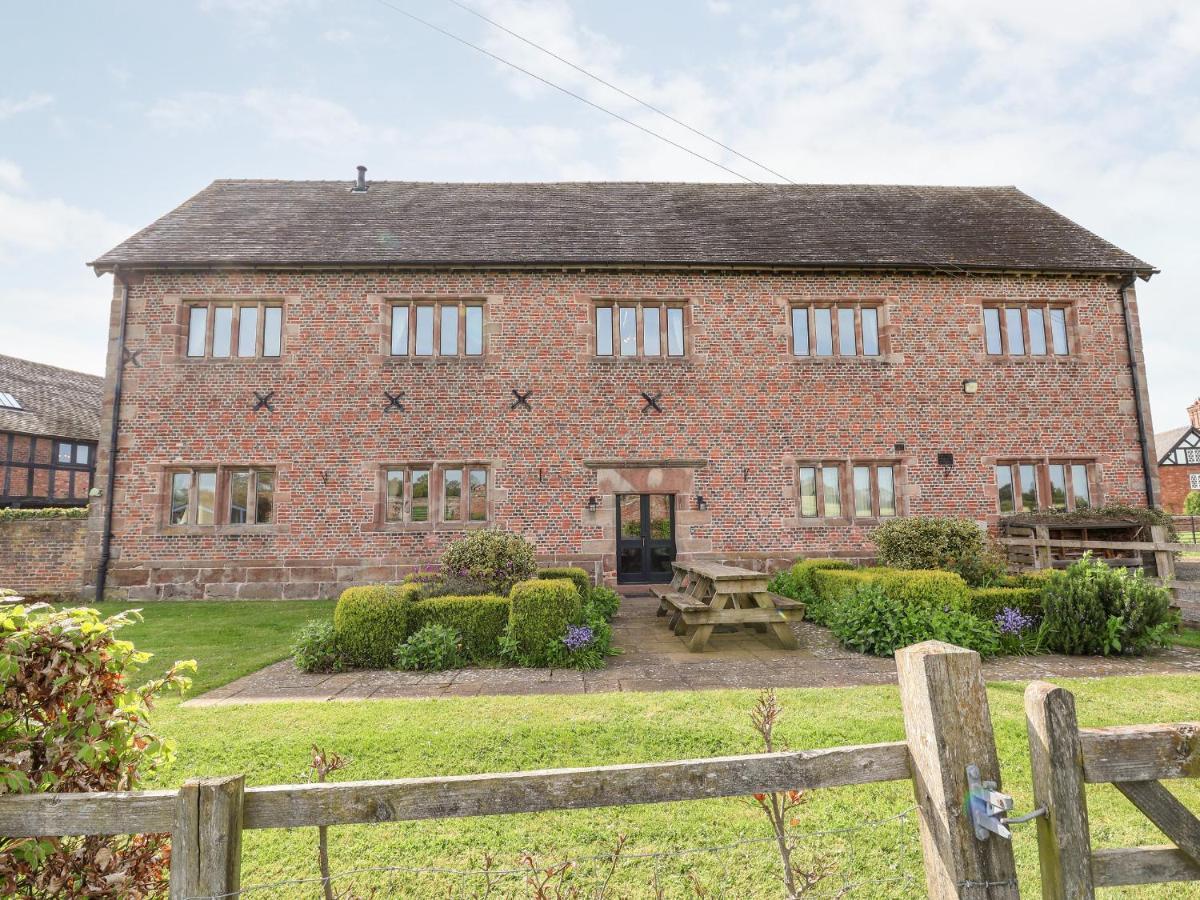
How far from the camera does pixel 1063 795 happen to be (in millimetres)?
1774

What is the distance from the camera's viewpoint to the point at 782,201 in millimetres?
16641

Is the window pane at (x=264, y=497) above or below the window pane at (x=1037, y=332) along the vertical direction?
below

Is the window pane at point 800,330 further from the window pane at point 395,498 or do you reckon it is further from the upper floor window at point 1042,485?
the window pane at point 395,498

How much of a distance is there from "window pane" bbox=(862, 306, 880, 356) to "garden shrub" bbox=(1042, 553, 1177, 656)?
709cm

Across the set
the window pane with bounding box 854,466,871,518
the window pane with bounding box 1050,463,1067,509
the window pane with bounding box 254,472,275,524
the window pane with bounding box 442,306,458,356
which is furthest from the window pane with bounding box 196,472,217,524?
the window pane with bounding box 1050,463,1067,509

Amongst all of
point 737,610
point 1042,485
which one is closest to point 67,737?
point 737,610

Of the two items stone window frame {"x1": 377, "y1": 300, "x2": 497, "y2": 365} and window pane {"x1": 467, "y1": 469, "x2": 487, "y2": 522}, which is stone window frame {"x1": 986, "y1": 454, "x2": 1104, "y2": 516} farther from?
stone window frame {"x1": 377, "y1": 300, "x2": 497, "y2": 365}

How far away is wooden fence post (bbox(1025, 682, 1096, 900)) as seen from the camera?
1769mm

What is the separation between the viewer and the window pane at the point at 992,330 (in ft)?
44.8

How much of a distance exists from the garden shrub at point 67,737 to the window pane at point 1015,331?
1658 cm

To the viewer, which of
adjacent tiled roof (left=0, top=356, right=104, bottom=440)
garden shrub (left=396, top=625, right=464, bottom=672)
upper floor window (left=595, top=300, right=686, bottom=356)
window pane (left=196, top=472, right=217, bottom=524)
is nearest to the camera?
garden shrub (left=396, top=625, right=464, bottom=672)

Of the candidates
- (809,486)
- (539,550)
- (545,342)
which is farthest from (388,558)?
(809,486)

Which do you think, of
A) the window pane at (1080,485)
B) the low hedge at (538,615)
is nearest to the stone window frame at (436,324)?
the low hedge at (538,615)

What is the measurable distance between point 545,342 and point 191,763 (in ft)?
33.8
